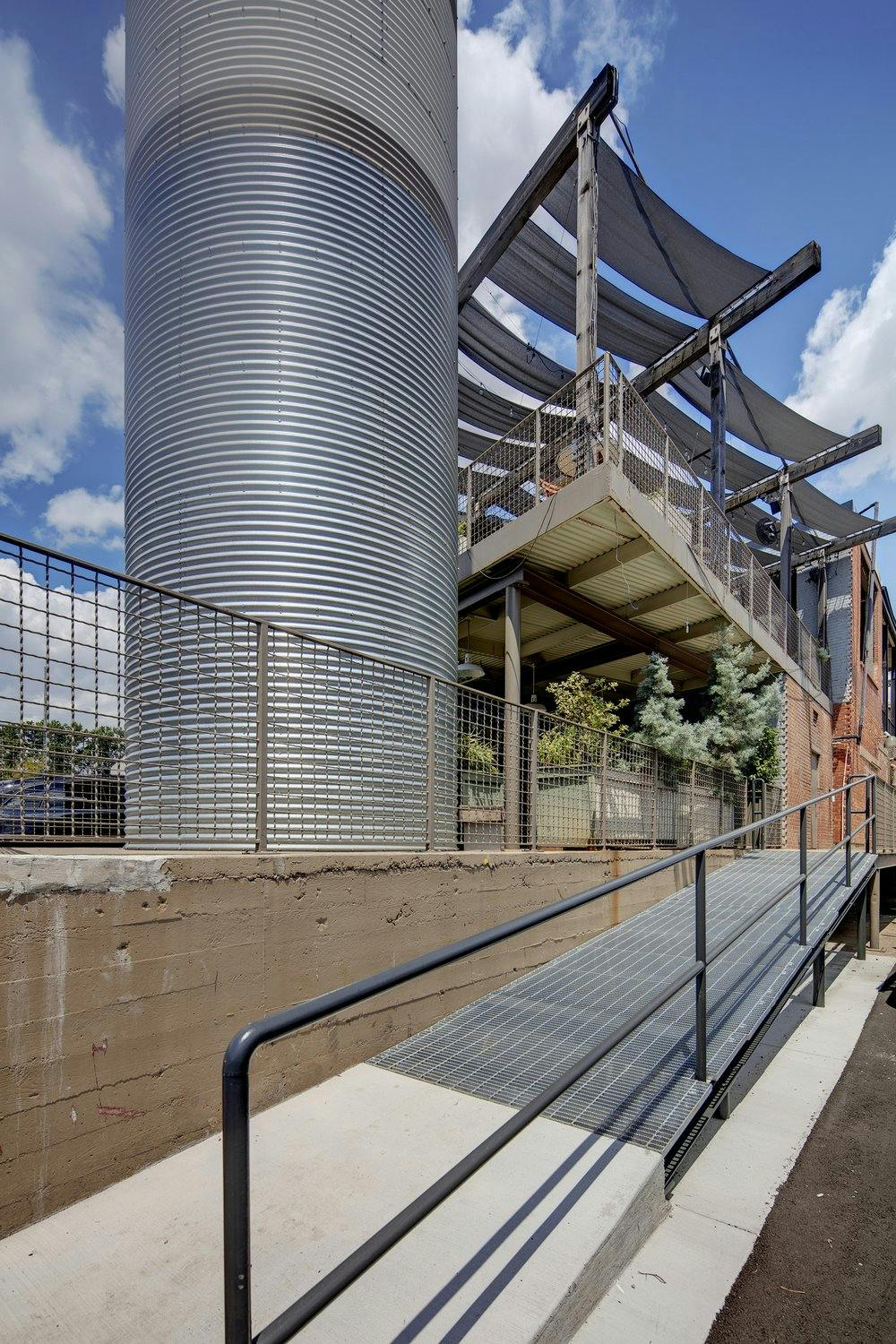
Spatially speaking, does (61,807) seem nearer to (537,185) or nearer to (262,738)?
(262,738)

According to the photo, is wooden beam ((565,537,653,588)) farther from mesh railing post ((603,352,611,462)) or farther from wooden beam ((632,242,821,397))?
wooden beam ((632,242,821,397))

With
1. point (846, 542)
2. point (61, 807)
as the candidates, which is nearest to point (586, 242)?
point (61, 807)

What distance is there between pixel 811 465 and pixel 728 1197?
16.5 metres

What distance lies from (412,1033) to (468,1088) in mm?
785

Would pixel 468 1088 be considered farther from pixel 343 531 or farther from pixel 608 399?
pixel 608 399

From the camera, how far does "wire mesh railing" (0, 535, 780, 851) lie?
2920mm

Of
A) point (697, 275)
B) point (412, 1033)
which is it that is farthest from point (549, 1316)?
point (697, 275)

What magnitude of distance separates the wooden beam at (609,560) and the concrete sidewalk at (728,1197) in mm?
4973

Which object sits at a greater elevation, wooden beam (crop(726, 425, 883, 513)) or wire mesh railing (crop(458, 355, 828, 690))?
wooden beam (crop(726, 425, 883, 513))

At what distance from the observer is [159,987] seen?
2.74 meters

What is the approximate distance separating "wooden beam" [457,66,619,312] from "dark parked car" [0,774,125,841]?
8.52 meters

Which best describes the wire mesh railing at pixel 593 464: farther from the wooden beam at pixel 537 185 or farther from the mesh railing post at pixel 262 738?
the mesh railing post at pixel 262 738

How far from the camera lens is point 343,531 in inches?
217

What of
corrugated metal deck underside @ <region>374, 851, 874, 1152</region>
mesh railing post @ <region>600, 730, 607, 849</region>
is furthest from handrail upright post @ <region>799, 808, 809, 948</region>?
mesh railing post @ <region>600, 730, 607, 849</region>
